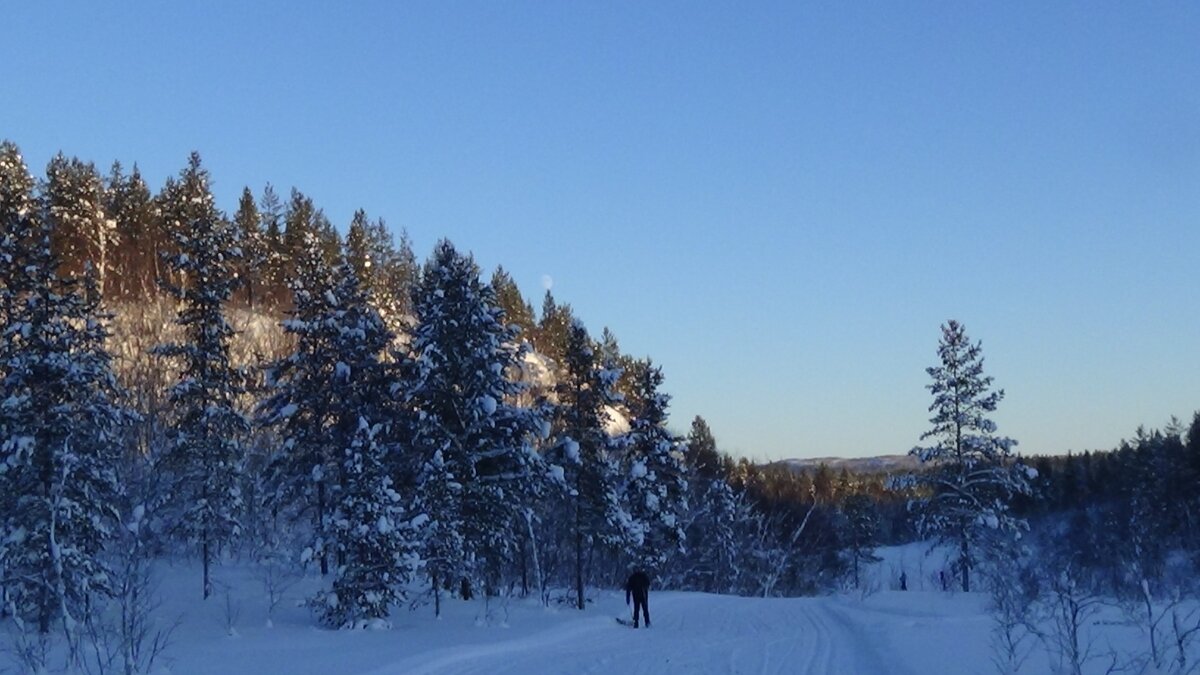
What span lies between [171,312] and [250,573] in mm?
38914

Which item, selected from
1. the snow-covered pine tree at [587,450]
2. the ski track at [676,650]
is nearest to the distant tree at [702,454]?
the snow-covered pine tree at [587,450]

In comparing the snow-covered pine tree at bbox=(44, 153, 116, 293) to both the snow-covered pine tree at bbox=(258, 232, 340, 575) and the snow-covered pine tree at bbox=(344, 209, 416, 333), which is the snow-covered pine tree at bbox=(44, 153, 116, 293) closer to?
the snow-covered pine tree at bbox=(344, 209, 416, 333)

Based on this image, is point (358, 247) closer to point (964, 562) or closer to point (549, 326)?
point (549, 326)

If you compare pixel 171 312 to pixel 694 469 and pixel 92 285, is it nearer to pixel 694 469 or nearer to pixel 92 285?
pixel 694 469

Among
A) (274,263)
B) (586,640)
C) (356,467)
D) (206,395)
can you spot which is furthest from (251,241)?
(586,640)

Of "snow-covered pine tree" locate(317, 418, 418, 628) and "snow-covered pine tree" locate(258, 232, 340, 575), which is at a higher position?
"snow-covered pine tree" locate(258, 232, 340, 575)

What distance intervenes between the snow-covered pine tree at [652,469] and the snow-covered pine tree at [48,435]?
76.1ft

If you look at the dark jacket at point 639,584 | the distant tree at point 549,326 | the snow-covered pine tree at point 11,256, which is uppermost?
the distant tree at point 549,326

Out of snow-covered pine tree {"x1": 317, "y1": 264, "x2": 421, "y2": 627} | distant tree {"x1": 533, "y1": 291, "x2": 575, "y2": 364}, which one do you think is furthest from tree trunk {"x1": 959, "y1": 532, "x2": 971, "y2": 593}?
distant tree {"x1": 533, "y1": 291, "x2": 575, "y2": 364}

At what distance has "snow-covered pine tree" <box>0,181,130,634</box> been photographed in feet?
97.6

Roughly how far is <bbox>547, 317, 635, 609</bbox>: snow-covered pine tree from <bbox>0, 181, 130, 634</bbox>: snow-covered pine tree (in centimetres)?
1563

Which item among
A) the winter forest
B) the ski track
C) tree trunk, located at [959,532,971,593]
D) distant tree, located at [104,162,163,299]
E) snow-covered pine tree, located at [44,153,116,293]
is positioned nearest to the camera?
Answer: the ski track

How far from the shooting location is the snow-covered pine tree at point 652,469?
48.2 meters

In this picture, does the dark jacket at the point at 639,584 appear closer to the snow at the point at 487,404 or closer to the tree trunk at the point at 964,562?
the snow at the point at 487,404
